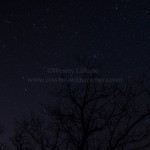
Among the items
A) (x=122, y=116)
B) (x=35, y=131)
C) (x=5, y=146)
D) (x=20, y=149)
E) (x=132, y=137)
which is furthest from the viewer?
(x=5, y=146)

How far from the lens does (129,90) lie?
13273 mm

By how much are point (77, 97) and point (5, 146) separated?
30.3 feet

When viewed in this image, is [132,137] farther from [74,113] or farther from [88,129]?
[74,113]

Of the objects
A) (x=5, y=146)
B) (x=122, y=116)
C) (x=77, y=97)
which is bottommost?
(x=5, y=146)

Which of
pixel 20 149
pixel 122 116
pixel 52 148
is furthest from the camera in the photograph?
pixel 20 149

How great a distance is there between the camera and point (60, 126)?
13453mm

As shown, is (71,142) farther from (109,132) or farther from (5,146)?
(5,146)

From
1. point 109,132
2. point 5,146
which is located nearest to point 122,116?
point 109,132

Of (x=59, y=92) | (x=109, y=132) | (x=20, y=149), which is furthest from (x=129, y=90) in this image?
(x=20, y=149)

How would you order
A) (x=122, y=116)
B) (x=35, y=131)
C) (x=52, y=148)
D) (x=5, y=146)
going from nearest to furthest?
(x=122, y=116) → (x=52, y=148) → (x=35, y=131) → (x=5, y=146)

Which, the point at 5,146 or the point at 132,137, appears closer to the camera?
the point at 132,137

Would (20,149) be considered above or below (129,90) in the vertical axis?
below

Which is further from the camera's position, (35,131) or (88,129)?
(35,131)

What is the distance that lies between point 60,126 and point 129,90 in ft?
11.6
